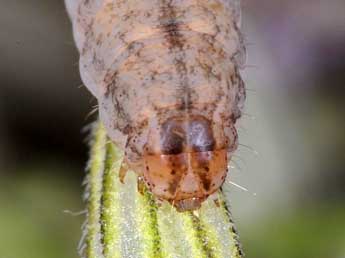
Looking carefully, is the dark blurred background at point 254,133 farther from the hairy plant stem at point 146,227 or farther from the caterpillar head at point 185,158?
the caterpillar head at point 185,158

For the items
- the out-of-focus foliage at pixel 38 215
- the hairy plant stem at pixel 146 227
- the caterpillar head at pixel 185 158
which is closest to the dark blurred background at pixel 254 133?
the out-of-focus foliage at pixel 38 215

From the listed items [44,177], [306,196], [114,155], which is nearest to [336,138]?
[306,196]

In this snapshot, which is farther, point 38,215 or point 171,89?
point 38,215

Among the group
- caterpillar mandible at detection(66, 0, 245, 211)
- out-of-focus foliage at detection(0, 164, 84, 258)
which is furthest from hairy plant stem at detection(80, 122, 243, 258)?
out-of-focus foliage at detection(0, 164, 84, 258)

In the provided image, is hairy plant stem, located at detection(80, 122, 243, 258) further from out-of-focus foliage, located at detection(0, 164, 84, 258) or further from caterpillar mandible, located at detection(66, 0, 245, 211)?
out-of-focus foliage, located at detection(0, 164, 84, 258)

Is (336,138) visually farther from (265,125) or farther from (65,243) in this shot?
(65,243)

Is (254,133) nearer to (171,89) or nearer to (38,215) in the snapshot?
(38,215)

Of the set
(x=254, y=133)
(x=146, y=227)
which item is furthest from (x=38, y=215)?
(x=146, y=227)
